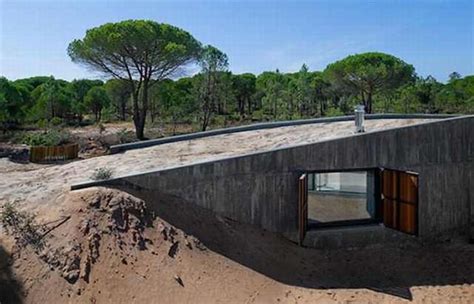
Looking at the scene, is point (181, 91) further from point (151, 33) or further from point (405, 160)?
point (405, 160)

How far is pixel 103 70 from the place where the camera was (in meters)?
27.2

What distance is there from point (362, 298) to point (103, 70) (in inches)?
878

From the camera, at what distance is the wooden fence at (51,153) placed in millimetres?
19125

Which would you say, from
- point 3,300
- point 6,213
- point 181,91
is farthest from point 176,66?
point 3,300

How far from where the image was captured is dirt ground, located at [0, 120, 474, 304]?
8133 mm

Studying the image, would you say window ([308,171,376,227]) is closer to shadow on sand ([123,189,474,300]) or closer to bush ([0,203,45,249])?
shadow on sand ([123,189,474,300])

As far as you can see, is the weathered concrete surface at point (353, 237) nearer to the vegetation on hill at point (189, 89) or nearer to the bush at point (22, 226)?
the bush at point (22, 226)

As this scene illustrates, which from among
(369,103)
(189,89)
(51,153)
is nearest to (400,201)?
(51,153)

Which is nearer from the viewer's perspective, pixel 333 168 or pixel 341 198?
pixel 333 168

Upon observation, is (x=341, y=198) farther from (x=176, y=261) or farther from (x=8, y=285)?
(x=8, y=285)

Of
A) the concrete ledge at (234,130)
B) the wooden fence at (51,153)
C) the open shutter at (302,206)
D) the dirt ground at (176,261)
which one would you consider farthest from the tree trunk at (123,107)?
the open shutter at (302,206)

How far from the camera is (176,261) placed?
9008 millimetres

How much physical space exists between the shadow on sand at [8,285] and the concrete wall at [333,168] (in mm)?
2318

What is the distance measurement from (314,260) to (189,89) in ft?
98.1
